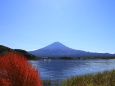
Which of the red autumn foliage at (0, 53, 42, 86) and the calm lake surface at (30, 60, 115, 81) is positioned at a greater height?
the red autumn foliage at (0, 53, 42, 86)

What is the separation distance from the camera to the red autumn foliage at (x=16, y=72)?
316 inches

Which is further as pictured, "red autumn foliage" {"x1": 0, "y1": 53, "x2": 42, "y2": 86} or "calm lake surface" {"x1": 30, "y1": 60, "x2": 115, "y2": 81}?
"calm lake surface" {"x1": 30, "y1": 60, "x2": 115, "y2": 81}

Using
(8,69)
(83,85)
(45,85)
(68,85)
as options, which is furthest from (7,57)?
(45,85)

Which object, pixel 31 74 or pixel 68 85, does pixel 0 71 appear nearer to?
pixel 31 74

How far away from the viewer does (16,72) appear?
8.09 m

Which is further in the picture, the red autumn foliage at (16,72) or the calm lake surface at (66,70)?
the calm lake surface at (66,70)

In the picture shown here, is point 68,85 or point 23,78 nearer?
point 23,78

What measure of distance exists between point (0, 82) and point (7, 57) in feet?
3.67

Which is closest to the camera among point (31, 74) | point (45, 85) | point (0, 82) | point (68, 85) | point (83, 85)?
point (0, 82)

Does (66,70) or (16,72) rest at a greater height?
(16,72)

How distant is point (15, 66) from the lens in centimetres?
820

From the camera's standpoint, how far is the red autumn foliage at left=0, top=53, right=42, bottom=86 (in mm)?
8023

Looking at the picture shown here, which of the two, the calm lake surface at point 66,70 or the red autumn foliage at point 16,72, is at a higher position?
the red autumn foliage at point 16,72

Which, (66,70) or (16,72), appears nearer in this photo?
(16,72)
